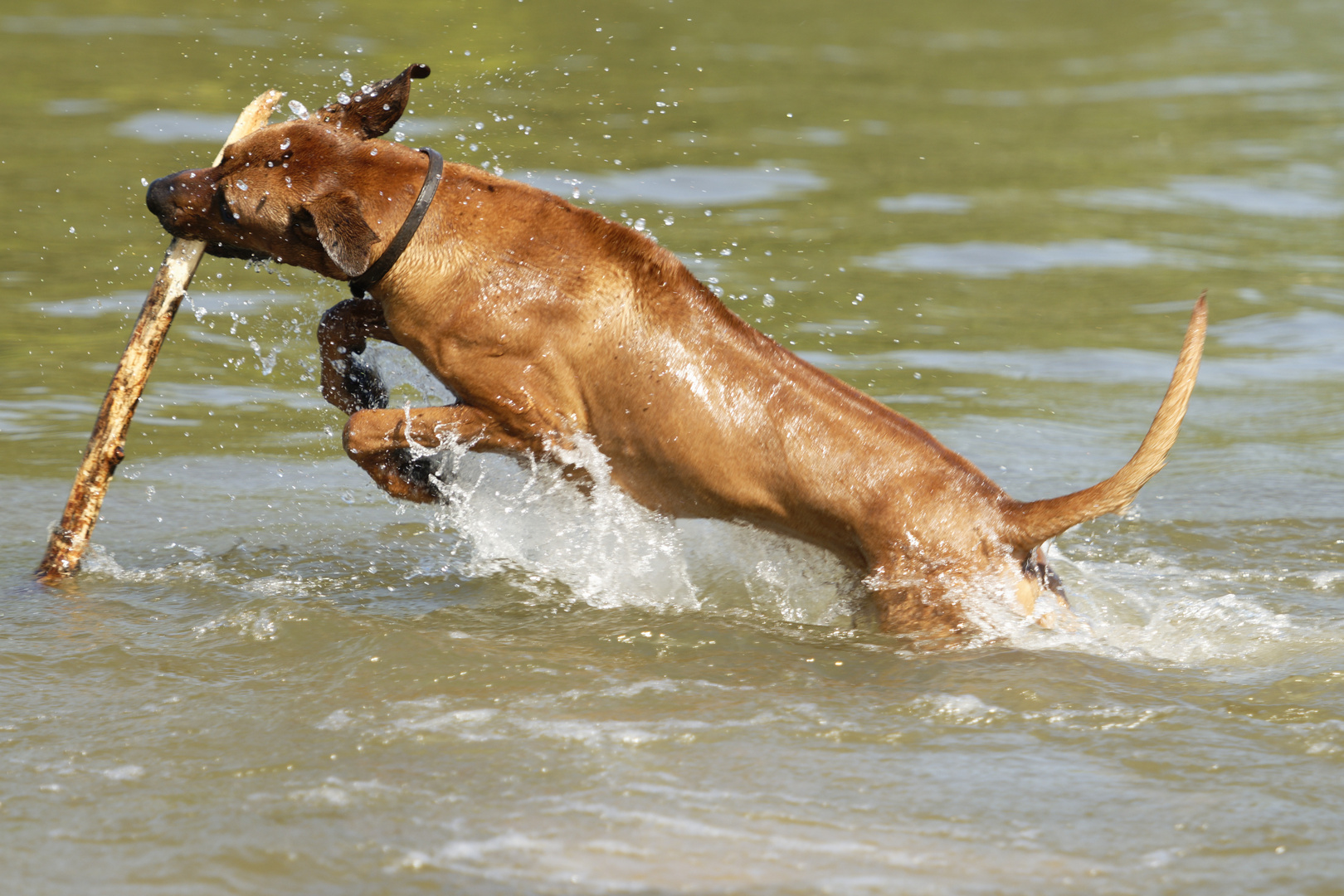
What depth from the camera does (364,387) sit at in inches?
238

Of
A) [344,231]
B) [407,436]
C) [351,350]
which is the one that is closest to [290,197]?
[344,231]

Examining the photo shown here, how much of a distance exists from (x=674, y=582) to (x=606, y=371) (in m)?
0.98

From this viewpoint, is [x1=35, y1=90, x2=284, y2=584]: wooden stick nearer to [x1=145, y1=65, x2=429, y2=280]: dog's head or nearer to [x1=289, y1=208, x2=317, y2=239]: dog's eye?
[x1=145, y1=65, x2=429, y2=280]: dog's head

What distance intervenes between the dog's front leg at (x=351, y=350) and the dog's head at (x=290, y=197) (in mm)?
298

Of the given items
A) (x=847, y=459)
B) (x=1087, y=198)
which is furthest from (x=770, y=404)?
(x=1087, y=198)

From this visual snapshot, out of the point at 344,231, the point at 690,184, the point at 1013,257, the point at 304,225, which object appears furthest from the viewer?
the point at 690,184

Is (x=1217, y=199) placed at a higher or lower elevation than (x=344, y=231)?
higher

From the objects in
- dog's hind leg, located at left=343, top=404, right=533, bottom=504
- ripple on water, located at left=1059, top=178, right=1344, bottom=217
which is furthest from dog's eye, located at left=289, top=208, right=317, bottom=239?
ripple on water, located at left=1059, top=178, right=1344, bottom=217

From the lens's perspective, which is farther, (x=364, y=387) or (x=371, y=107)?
(x=364, y=387)

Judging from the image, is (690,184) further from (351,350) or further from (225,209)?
(225,209)

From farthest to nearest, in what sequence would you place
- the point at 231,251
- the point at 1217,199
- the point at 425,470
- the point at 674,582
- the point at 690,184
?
the point at 1217,199
the point at 690,184
the point at 674,582
the point at 425,470
the point at 231,251

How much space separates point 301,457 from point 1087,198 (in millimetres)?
8685

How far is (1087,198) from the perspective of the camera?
45.8ft

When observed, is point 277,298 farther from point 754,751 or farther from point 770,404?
point 754,751
